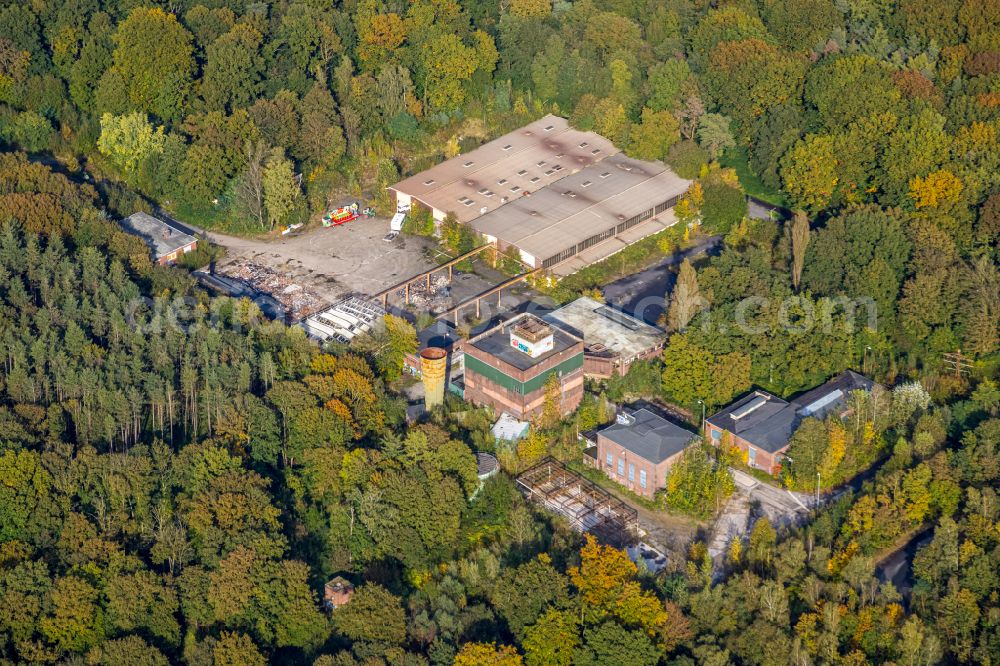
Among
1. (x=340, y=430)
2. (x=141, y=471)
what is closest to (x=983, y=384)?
(x=340, y=430)

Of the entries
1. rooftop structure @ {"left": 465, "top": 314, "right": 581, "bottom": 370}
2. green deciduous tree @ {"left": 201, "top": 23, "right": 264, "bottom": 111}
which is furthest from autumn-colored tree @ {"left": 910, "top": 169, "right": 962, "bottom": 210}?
green deciduous tree @ {"left": 201, "top": 23, "right": 264, "bottom": 111}

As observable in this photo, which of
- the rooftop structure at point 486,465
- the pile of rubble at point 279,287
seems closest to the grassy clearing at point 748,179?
the pile of rubble at point 279,287

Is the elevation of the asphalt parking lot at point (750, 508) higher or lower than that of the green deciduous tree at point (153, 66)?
lower

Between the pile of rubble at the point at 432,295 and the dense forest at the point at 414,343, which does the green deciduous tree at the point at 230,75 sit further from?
the pile of rubble at the point at 432,295

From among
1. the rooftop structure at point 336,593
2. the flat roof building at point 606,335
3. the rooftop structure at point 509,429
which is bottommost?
the rooftop structure at point 336,593

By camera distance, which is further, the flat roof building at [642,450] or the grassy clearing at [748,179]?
the grassy clearing at [748,179]

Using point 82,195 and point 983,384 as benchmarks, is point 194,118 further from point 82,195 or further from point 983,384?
point 983,384

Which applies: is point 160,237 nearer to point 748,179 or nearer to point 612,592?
point 748,179
